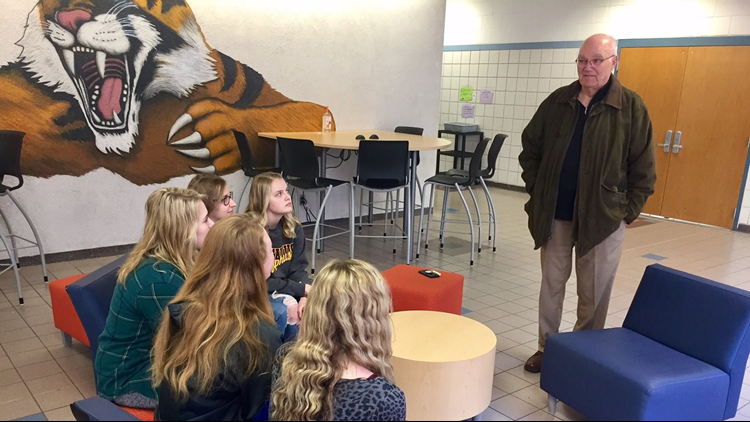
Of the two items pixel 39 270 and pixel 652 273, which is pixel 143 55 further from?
pixel 652 273

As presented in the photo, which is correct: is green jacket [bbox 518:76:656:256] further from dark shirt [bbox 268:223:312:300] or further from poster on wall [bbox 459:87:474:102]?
poster on wall [bbox 459:87:474:102]

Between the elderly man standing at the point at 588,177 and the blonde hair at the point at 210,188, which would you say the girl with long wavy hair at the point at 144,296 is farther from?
the elderly man standing at the point at 588,177

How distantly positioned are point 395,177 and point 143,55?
227 cm

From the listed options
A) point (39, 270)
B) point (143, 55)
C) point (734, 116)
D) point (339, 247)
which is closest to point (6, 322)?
point (39, 270)

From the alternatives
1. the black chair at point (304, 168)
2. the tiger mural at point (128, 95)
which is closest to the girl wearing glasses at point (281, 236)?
the black chair at point (304, 168)

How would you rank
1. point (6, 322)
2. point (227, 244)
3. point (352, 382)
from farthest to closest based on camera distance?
1. point (6, 322)
2. point (227, 244)
3. point (352, 382)

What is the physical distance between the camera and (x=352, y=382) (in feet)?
4.61

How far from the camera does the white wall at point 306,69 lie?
443 cm

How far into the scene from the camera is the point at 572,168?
111 inches

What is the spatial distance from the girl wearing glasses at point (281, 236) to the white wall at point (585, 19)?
5.75m

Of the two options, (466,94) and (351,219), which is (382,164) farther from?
(466,94)

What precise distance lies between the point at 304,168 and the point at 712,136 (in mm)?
4773

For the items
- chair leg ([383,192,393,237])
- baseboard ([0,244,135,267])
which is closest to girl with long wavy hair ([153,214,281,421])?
baseboard ([0,244,135,267])

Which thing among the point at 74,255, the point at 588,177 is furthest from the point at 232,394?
the point at 74,255
